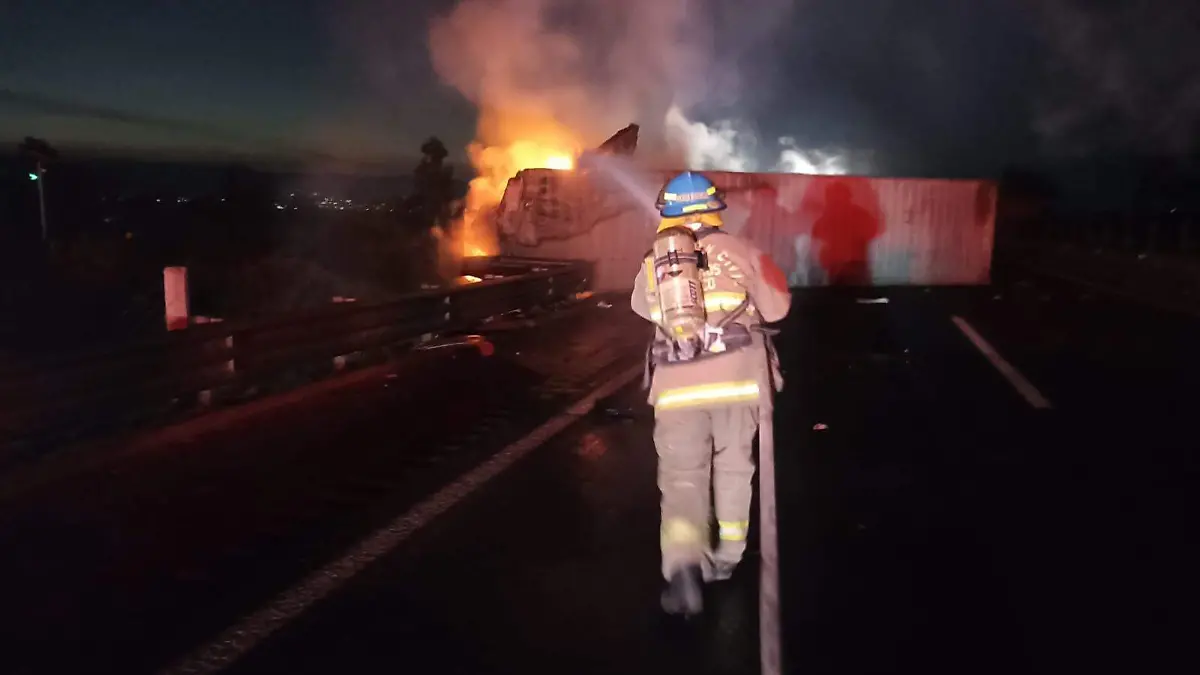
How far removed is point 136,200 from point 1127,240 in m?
76.4

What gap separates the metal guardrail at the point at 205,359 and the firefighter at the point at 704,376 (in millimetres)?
4400

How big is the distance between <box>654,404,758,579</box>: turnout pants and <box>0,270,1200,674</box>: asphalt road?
34 cm

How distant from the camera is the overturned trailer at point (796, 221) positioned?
851 inches

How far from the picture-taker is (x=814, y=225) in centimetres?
2231

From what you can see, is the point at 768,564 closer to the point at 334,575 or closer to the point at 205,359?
the point at 334,575

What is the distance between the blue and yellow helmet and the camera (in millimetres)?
4613

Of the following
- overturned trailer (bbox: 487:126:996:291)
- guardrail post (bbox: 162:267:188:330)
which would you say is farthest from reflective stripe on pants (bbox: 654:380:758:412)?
overturned trailer (bbox: 487:126:996:291)

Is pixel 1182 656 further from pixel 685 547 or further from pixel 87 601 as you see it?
pixel 87 601

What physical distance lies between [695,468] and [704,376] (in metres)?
0.41

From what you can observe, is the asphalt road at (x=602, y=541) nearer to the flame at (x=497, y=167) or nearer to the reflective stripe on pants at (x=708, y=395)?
the reflective stripe on pants at (x=708, y=395)

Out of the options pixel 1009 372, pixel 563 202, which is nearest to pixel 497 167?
pixel 563 202

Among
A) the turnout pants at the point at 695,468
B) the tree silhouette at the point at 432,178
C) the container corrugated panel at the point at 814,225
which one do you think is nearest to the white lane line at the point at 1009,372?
the turnout pants at the point at 695,468

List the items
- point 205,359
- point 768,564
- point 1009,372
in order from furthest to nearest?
point 1009,372 → point 205,359 → point 768,564

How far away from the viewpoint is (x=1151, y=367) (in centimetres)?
1157
